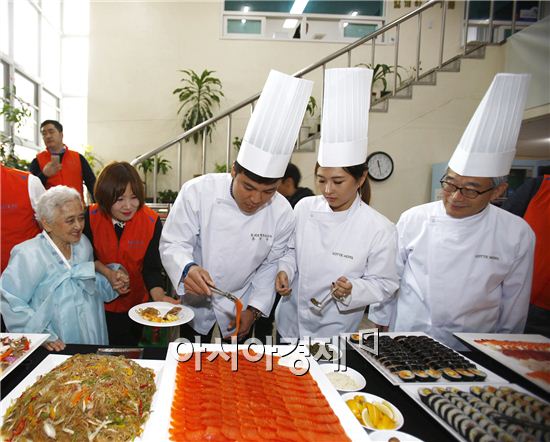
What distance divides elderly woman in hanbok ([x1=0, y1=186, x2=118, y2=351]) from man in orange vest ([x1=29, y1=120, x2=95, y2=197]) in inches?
95.2

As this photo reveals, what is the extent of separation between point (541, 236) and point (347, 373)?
3.16 ft

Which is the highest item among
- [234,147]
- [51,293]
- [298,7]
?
[298,7]

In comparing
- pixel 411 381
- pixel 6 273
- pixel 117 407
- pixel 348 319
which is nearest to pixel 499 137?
pixel 411 381

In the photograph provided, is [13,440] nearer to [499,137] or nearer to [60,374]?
[60,374]

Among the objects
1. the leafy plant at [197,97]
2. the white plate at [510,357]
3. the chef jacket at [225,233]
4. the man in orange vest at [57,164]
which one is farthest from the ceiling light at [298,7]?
the white plate at [510,357]

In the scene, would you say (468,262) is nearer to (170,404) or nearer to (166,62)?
(170,404)

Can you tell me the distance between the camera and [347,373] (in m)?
1.23

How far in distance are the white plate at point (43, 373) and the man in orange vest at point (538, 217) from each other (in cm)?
118

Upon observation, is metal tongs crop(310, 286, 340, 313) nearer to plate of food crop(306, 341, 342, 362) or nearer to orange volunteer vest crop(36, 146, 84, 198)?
plate of food crop(306, 341, 342, 362)

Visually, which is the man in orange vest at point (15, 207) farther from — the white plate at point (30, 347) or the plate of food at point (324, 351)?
the plate of food at point (324, 351)

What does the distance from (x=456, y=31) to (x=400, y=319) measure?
5508 mm

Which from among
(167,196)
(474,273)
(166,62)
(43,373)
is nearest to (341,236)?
(474,273)

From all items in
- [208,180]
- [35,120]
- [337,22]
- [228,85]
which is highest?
[337,22]

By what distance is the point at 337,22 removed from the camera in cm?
652
